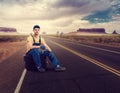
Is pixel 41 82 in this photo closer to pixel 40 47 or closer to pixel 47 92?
pixel 47 92

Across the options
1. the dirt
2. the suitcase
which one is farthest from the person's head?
the dirt

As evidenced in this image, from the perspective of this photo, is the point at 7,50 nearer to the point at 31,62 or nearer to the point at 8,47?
the point at 8,47

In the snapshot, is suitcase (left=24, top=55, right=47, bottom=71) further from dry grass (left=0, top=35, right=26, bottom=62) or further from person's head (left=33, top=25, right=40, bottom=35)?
dry grass (left=0, top=35, right=26, bottom=62)

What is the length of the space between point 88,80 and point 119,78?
1136 millimetres

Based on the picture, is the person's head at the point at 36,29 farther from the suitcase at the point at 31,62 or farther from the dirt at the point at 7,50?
the dirt at the point at 7,50

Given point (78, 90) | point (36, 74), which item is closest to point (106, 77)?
point (78, 90)

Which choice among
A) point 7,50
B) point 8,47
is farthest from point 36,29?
point 8,47

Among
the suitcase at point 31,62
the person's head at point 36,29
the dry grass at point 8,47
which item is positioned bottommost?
the dry grass at point 8,47

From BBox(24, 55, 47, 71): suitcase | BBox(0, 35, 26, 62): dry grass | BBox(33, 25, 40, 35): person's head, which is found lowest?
BBox(0, 35, 26, 62): dry grass

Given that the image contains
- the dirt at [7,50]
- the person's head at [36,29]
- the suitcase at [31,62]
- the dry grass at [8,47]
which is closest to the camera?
the person's head at [36,29]

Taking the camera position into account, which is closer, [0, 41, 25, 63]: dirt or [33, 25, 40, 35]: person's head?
[33, 25, 40, 35]: person's head

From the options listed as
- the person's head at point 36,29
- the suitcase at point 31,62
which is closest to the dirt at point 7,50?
the suitcase at point 31,62

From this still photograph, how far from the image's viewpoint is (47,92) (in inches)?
248

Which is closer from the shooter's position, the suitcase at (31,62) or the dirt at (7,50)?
the suitcase at (31,62)
